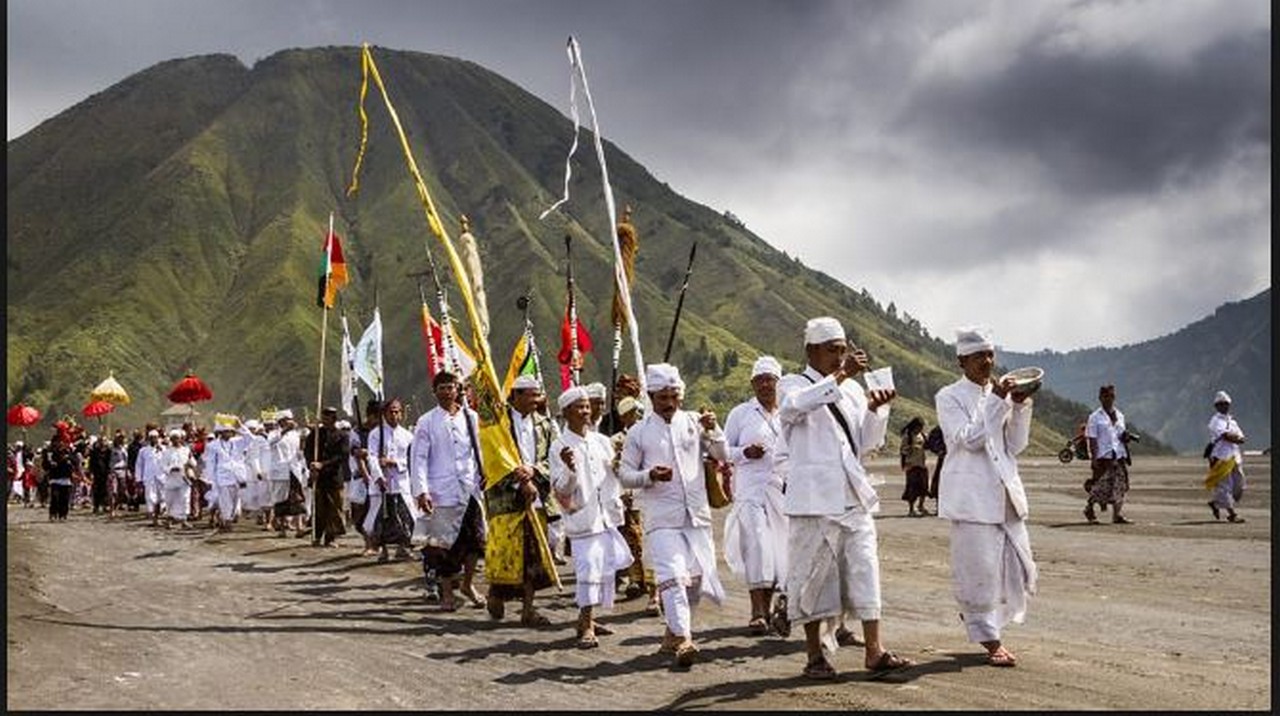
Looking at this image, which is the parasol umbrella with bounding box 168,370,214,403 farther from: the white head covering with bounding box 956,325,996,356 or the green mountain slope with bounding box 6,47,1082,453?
the green mountain slope with bounding box 6,47,1082,453

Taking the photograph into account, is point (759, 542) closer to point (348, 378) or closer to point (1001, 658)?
point (1001, 658)

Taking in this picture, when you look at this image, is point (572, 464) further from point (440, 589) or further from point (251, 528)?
point (251, 528)

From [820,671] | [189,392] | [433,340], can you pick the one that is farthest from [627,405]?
[189,392]

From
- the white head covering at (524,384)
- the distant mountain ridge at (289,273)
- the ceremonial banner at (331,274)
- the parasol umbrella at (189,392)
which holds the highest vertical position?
the distant mountain ridge at (289,273)

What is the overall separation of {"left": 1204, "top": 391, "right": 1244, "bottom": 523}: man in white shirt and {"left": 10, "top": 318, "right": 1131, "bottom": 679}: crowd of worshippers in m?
10.3

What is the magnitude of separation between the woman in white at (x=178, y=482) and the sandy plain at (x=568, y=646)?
8.67 meters

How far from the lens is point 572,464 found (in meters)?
9.23

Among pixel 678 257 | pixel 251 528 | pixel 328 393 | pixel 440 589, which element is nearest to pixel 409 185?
pixel 678 257

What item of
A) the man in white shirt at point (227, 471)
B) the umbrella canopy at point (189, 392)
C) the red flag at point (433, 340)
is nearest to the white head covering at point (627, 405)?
the red flag at point (433, 340)

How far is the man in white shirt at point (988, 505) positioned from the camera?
308 inches

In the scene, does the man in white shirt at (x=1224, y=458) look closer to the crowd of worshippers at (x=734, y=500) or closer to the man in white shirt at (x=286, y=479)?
the crowd of worshippers at (x=734, y=500)

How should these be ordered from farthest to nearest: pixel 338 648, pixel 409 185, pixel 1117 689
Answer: pixel 409 185, pixel 338 648, pixel 1117 689

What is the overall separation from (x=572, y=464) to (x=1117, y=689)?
3924mm

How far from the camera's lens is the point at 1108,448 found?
63.7ft
